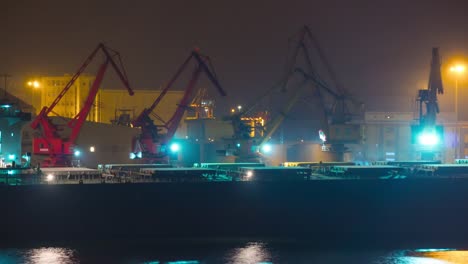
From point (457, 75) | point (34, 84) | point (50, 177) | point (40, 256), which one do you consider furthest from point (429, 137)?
point (34, 84)

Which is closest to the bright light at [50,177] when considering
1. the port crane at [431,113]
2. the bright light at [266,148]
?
the port crane at [431,113]

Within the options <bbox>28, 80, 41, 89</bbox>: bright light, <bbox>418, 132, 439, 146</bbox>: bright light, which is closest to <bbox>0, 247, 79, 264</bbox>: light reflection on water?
<bbox>418, 132, 439, 146</bbox>: bright light

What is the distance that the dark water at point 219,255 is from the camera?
4512cm

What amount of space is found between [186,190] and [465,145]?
6036cm

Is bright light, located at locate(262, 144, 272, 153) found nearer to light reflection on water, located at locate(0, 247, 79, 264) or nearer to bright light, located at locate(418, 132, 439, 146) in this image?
bright light, located at locate(418, 132, 439, 146)

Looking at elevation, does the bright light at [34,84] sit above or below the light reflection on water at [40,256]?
above

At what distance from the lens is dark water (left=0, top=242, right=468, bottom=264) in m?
45.1

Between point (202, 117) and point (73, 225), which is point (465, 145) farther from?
point (73, 225)

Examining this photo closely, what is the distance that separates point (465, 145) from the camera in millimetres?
102688

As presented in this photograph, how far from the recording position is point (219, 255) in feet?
153

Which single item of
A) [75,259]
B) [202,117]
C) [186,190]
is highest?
[202,117]

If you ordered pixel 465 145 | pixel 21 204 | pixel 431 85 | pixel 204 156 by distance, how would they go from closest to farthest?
pixel 21 204
pixel 431 85
pixel 204 156
pixel 465 145

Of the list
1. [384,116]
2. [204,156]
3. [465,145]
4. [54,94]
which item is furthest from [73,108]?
[465,145]

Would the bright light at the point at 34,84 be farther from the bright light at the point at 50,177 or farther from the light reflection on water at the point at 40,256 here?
the light reflection on water at the point at 40,256
